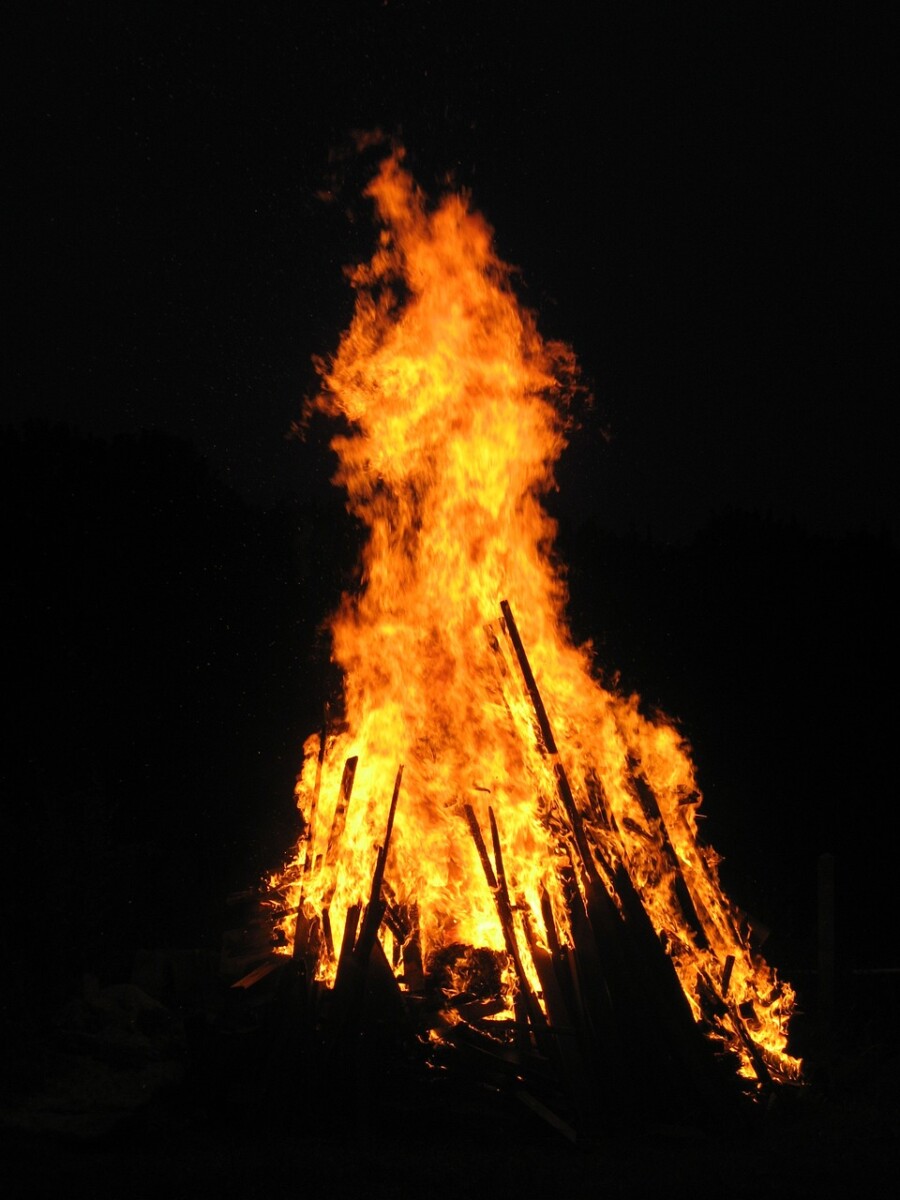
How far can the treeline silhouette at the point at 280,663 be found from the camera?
1623 centimetres

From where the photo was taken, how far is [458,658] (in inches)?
379

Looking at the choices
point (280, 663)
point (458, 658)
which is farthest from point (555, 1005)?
point (280, 663)

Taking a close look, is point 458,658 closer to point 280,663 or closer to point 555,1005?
point 555,1005

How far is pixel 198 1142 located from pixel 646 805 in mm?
4613

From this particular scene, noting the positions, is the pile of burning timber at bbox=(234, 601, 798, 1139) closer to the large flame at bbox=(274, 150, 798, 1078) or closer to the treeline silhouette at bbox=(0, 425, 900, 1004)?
the large flame at bbox=(274, 150, 798, 1078)

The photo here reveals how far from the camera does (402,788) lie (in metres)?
9.43

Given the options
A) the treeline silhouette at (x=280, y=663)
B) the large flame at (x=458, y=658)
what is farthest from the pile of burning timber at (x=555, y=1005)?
the treeline silhouette at (x=280, y=663)

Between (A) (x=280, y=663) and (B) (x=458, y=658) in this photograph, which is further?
(A) (x=280, y=663)

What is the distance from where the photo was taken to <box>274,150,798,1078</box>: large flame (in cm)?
884

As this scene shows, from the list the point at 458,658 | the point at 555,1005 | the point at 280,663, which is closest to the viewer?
the point at 555,1005

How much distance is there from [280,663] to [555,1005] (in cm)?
1245

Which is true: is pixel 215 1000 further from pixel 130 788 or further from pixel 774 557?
pixel 774 557

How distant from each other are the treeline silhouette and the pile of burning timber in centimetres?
620

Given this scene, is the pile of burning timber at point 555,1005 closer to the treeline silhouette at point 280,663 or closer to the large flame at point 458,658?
the large flame at point 458,658
